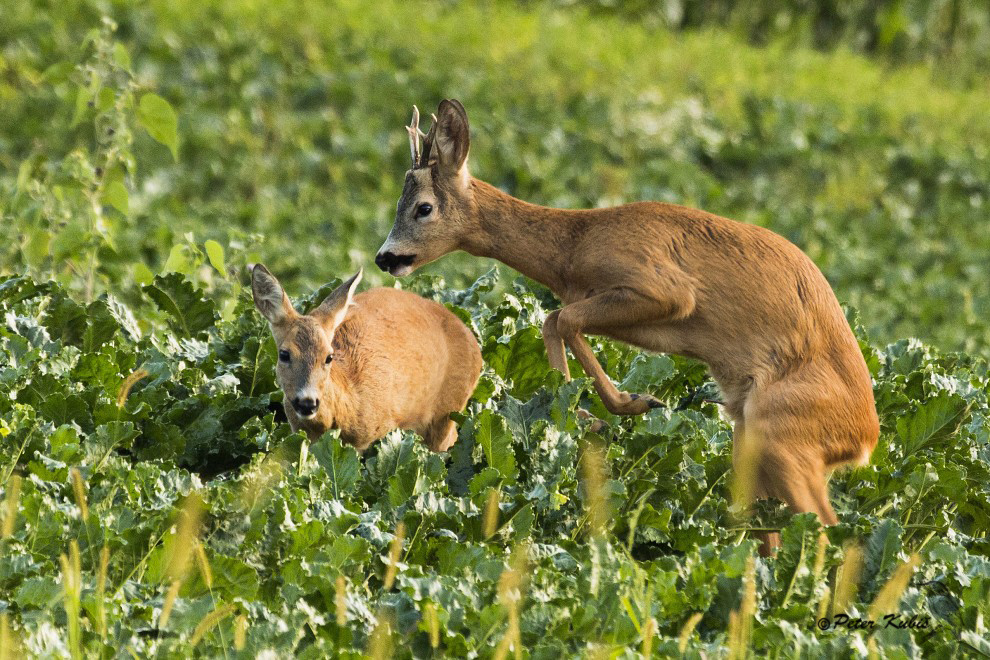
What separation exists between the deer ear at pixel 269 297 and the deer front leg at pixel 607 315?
1.03 m

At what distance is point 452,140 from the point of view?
543 centimetres

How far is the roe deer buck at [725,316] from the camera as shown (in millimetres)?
4781

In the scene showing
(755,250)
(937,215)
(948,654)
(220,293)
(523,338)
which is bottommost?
(937,215)

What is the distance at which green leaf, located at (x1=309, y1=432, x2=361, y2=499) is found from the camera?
4613mm

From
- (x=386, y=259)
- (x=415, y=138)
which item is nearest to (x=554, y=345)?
(x=386, y=259)

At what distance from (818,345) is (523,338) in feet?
4.50

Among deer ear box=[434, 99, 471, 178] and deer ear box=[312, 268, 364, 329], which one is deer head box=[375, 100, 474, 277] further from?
deer ear box=[312, 268, 364, 329]

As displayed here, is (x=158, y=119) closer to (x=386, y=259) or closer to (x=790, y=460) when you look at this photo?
(x=386, y=259)

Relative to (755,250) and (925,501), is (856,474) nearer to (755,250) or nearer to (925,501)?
(925,501)

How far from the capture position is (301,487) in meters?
4.53

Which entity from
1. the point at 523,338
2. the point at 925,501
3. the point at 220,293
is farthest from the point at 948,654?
the point at 220,293

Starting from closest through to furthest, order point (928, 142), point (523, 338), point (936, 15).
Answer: point (523, 338) < point (928, 142) < point (936, 15)

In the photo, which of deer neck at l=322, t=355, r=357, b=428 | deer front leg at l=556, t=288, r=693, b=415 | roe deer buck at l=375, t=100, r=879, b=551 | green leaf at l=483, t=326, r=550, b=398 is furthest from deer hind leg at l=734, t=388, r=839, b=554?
deer neck at l=322, t=355, r=357, b=428

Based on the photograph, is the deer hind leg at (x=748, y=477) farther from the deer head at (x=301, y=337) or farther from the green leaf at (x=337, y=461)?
the deer head at (x=301, y=337)
